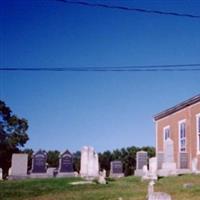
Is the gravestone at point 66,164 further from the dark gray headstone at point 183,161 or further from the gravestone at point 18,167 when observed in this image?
the dark gray headstone at point 183,161

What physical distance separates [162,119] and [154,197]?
28.4 meters

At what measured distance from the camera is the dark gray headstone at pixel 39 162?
29511 millimetres

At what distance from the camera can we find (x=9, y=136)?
2365 inches

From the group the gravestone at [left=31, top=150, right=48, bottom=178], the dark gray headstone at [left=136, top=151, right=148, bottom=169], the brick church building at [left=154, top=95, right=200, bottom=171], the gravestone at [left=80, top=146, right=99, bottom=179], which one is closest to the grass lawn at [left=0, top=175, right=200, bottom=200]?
the gravestone at [left=80, top=146, right=99, bottom=179]

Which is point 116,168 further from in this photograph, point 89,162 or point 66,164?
point 89,162

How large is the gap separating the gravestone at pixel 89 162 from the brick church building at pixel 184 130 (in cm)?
542

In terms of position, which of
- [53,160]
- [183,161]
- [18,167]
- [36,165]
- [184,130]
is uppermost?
[184,130]

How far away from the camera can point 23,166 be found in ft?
94.3

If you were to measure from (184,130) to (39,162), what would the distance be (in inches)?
464

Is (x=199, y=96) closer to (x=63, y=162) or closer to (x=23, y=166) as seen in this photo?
(x=63, y=162)

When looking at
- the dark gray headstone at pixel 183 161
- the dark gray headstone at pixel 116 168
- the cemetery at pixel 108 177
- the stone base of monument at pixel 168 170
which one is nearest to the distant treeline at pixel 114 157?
the dark gray headstone at pixel 116 168

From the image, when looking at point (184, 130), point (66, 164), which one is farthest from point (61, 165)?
point (184, 130)

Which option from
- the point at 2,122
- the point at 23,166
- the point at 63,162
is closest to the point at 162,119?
the point at 63,162

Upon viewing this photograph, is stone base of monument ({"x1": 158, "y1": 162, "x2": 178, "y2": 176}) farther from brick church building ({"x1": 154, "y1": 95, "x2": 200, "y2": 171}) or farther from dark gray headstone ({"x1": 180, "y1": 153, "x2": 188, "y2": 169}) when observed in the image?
dark gray headstone ({"x1": 180, "y1": 153, "x2": 188, "y2": 169})
